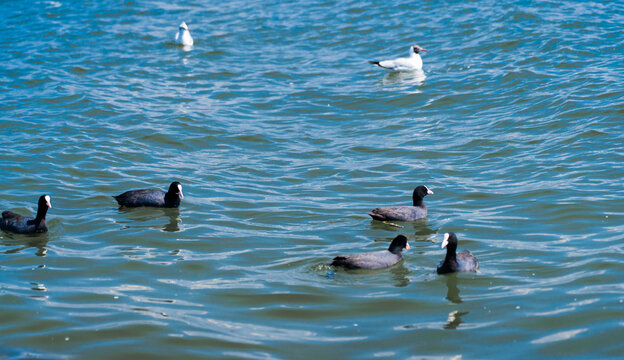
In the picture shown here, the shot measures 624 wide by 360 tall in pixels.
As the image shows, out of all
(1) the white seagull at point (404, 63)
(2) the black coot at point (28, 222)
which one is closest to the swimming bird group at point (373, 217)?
(2) the black coot at point (28, 222)

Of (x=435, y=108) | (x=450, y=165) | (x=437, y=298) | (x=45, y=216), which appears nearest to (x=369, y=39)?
(x=435, y=108)

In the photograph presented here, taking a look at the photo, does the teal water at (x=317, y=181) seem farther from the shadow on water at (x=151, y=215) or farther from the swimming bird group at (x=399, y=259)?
the swimming bird group at (x=399, y=259)

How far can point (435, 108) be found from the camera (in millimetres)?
20766

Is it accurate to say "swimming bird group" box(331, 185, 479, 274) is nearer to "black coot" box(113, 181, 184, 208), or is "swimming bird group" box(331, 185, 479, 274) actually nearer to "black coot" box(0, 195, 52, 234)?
"black coot" box(113, 181, 184, 208)

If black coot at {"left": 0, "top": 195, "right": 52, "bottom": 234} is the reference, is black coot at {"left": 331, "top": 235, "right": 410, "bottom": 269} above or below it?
below

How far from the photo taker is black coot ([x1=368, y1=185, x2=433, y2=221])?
13.5m

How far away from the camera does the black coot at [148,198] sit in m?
14.4

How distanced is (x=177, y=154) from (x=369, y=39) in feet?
40.2

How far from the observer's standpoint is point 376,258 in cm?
1141

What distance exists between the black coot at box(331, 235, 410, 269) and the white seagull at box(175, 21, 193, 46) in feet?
61.8

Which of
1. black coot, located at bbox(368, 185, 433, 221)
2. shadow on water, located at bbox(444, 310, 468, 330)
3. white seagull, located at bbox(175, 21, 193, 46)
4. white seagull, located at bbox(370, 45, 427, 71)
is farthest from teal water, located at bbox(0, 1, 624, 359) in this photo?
white seagull, located at bbox(175, 21, 193, 46)

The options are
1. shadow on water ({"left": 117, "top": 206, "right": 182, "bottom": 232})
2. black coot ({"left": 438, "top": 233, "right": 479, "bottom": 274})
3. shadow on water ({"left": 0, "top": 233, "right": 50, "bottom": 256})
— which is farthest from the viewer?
shadow on water ({"left": 117, "top": 206, "right": 182, "bottom": 232})

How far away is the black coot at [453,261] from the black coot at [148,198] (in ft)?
17.3

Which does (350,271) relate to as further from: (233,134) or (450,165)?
(233,134)
